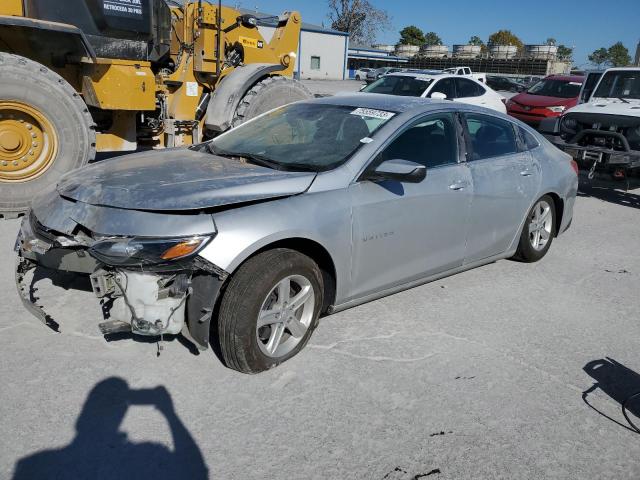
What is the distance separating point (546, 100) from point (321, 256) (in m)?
Answer: 13.6

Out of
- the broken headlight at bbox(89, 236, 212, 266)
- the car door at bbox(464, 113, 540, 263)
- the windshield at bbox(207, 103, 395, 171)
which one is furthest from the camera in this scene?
the car door at bbox(464, 113, 540, 263)

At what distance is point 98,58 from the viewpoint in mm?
6453

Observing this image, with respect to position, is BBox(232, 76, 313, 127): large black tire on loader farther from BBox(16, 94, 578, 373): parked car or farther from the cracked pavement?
the cracked pavement

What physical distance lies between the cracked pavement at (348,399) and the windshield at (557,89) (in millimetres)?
12818

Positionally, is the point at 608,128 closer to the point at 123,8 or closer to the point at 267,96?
the point at 267,96

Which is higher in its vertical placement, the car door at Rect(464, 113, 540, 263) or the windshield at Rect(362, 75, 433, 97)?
the windshield at Rect(362, 75, 433, 97)

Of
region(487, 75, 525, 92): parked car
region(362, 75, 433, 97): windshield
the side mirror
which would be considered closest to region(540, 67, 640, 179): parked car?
region(362, 75, 433, 97): windshield

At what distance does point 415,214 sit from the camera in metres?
3.94

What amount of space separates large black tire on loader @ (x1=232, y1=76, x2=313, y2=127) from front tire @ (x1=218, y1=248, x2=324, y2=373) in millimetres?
4641

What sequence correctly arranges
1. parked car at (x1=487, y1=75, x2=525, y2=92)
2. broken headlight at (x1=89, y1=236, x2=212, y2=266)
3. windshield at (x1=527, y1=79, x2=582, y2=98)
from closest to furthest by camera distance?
broken headlight at (x1=89, y1=236, x2=212, y2=266)
windshield at (x1=527, y1=79, x2=582, y2=98)
parked car at (x1=487, y1=75, x2=525, y2=92)

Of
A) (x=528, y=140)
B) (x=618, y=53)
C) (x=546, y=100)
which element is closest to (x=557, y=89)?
(x=546, y=100)

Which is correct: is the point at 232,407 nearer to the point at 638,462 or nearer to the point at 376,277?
the point at 376,277

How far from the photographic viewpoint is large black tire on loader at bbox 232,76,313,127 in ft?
25.1

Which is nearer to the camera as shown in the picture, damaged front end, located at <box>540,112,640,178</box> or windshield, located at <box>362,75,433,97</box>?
damaged front end, located at <box>540,112,640,178</box>
